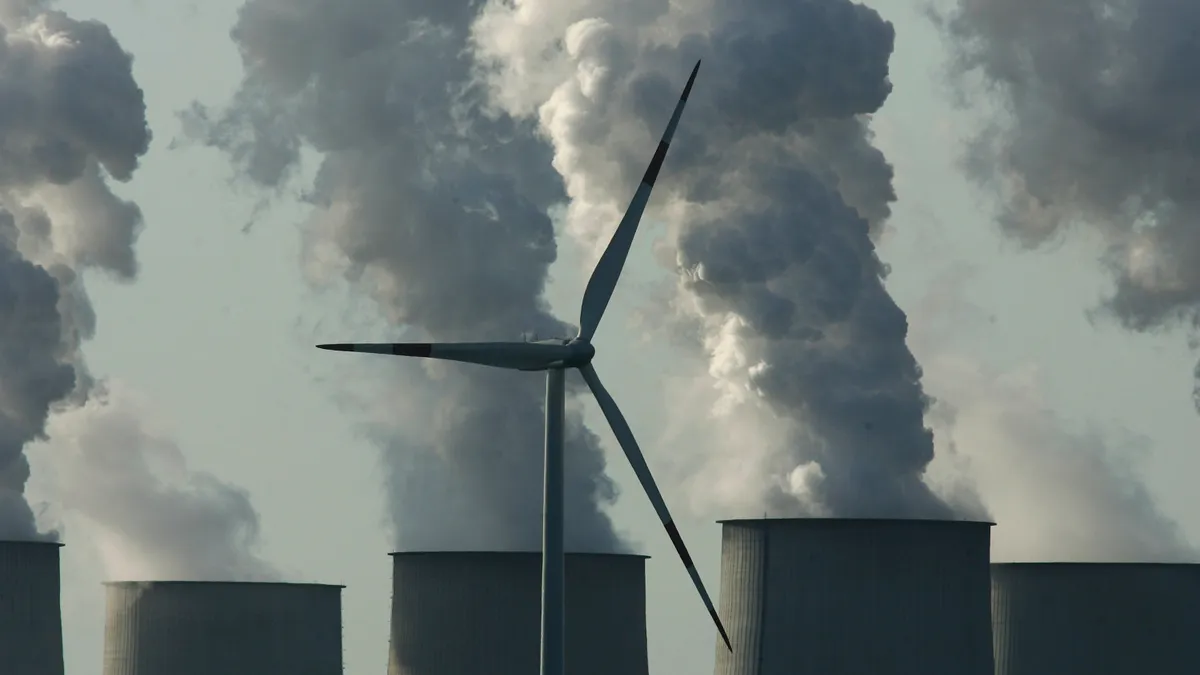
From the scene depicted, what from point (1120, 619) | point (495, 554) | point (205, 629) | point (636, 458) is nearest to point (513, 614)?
point (495, 554)

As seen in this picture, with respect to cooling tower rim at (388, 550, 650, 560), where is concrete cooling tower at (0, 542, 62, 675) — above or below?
below

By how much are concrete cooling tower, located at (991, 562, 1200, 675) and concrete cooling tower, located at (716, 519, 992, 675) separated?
21.2 feet

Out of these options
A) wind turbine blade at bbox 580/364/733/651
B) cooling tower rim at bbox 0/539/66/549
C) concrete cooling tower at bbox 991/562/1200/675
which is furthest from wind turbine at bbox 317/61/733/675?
concrete cooling tower at bbox 991/562/1200/675

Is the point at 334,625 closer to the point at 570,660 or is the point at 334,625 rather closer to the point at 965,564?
the point at 570,660

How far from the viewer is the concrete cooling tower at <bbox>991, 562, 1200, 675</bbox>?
5712 centimetres

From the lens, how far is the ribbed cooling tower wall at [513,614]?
54.8m

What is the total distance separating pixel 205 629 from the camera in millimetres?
57969

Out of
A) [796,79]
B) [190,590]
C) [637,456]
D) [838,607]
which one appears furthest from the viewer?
[190,590]

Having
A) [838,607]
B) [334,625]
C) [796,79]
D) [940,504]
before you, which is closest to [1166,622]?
[940,504]

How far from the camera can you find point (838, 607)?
50.4 m

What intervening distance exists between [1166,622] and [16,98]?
2841 centimetres

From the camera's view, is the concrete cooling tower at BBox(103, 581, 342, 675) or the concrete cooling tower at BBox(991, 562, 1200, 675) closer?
the concrete cooling tower at BBox(991, 562, 1200, 675)

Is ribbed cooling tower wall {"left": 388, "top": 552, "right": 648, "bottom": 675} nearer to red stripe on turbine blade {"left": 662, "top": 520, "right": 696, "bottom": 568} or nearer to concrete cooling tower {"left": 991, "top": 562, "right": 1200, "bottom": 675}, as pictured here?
concrete cooling tower {"left": 991, "top": 562, "right": 1200, "bottom": 675}

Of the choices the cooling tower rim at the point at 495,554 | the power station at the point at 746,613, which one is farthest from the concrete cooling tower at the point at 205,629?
the cooling tower rim at the point at 495,554
